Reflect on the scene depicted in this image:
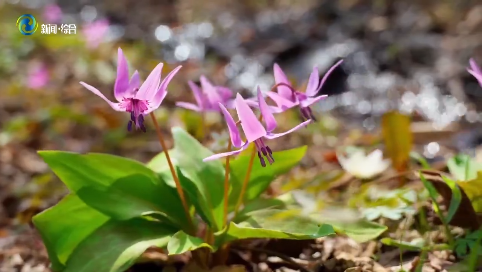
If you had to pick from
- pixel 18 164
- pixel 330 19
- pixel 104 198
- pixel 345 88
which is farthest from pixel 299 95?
pixel 330 19

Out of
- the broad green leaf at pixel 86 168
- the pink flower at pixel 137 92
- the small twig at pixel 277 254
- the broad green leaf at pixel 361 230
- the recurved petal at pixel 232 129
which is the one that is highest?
the pink flower at pixel 137 92

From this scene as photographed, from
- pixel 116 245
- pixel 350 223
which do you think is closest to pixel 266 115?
pixel 350 223

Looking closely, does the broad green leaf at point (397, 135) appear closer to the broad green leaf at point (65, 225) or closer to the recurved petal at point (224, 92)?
the recurved petal at point (224, 92)

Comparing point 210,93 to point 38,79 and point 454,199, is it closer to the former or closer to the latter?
point 454,199

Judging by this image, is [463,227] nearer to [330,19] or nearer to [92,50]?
[92,50]

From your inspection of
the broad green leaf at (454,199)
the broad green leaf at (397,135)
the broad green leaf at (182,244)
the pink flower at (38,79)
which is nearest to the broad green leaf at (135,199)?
the broad green leaf at (182,244)
